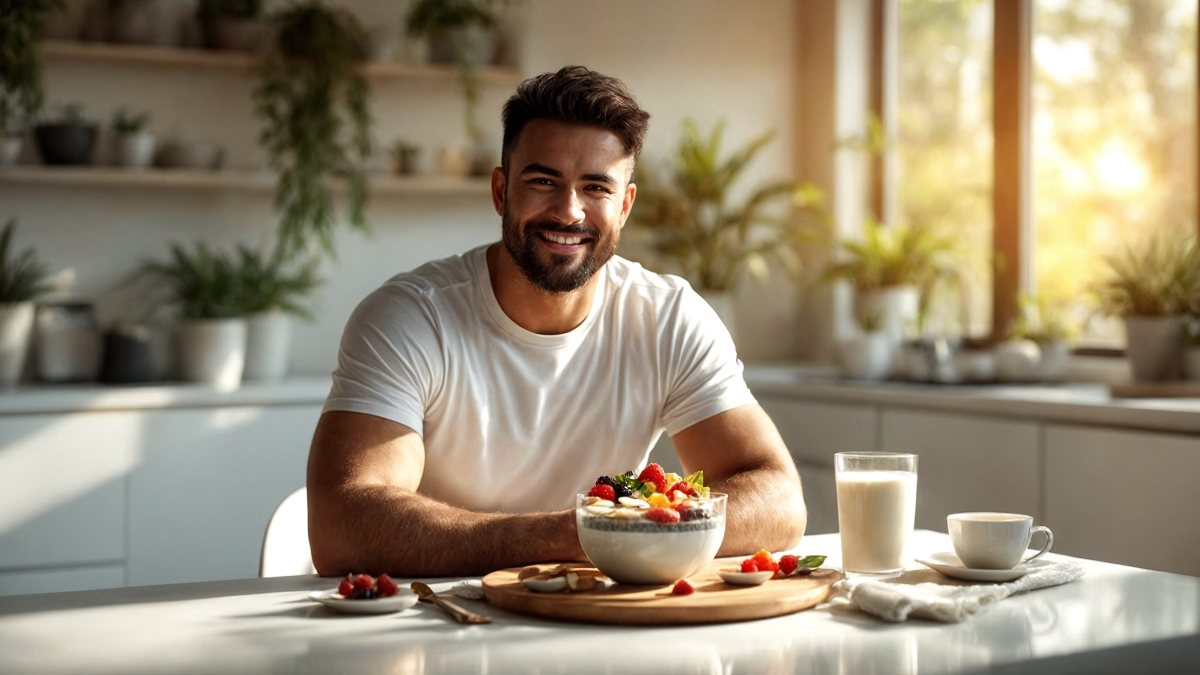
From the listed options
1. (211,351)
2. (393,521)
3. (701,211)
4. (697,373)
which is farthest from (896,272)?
(393,521)

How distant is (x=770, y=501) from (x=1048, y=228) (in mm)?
2409

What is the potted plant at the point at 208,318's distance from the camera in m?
3.73

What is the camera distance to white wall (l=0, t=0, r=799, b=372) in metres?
3.93

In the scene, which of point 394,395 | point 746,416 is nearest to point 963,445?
point 746,416

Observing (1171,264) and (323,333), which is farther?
(323,333)

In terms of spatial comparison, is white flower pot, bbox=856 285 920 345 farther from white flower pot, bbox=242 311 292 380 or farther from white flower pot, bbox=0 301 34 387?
white flower pot, bbox=0 301 34 387

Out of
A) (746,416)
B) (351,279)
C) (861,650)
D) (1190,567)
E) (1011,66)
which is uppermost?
(1011,66)

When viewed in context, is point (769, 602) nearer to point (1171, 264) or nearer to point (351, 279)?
point (1171, 264)

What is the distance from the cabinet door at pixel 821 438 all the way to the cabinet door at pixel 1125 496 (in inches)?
25.0

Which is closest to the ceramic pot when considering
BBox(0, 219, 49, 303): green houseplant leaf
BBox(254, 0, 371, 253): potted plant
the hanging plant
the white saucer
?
the hanging plant

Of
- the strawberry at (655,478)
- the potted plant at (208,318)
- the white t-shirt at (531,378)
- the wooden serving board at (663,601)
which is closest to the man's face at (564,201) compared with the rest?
the white t-shirt at (531,378)

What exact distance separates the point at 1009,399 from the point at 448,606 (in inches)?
82.0

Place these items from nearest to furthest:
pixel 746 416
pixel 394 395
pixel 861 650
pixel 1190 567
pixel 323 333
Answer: pixel 861 650
pixel 394 395
pixel 746 416
pixel 1190 567
pixel 323 333

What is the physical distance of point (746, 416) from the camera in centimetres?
208
